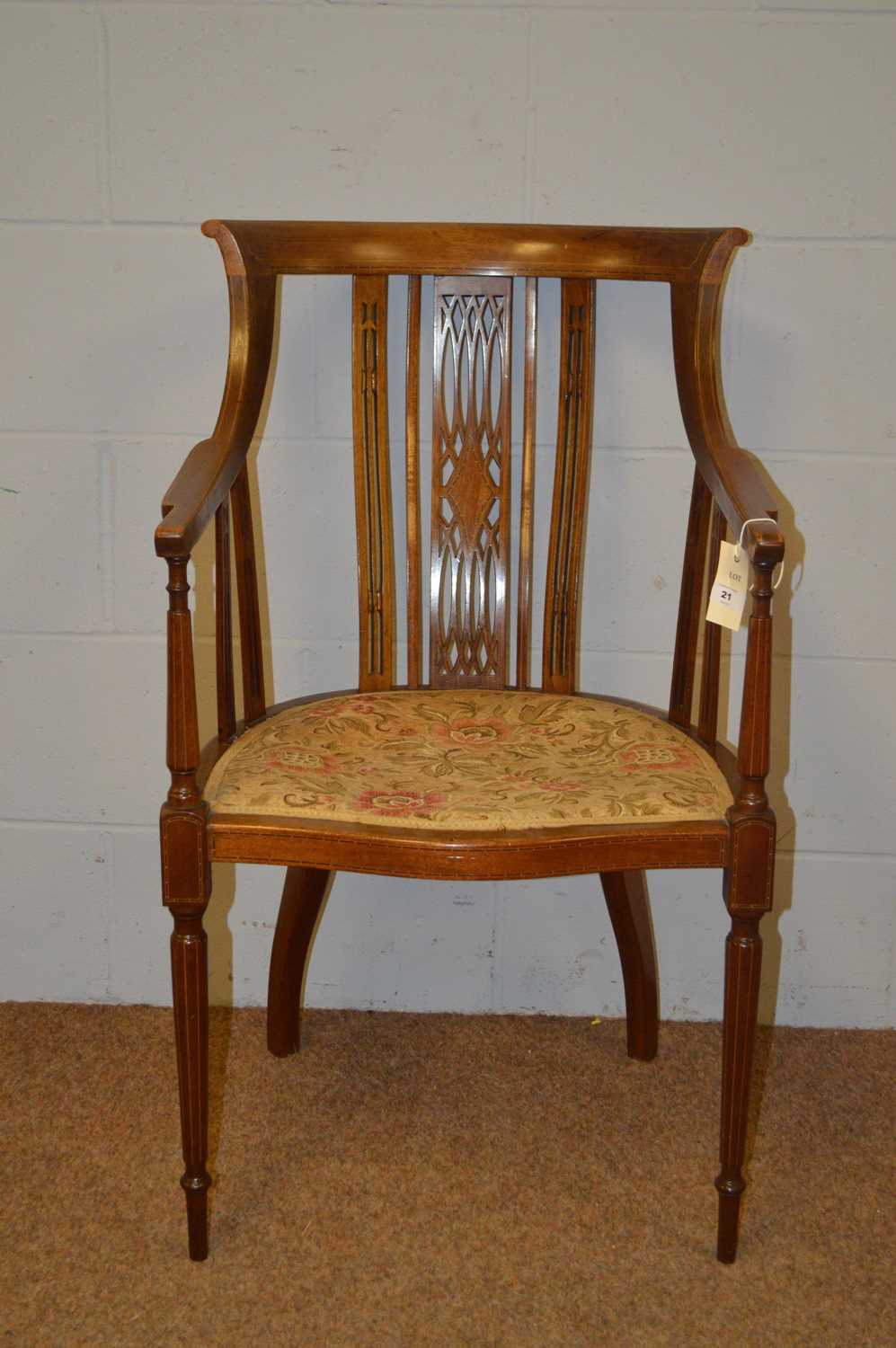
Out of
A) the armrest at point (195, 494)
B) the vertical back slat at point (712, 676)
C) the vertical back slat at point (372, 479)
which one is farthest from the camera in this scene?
the vertical back slat at point (372, 479)

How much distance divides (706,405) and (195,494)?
0.56 meters

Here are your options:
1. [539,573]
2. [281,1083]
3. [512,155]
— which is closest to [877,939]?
[539,573]

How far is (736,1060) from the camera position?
130cm

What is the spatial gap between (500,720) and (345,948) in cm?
53

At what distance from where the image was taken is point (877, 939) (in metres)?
1.83

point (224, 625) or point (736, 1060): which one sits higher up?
point (224, 625)

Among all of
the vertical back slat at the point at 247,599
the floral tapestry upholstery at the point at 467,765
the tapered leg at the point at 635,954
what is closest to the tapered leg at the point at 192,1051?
the floral tapestry upholstery at the point at 467,765

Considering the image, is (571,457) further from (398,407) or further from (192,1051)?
(192,1051)

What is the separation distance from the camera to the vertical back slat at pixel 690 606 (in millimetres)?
1479

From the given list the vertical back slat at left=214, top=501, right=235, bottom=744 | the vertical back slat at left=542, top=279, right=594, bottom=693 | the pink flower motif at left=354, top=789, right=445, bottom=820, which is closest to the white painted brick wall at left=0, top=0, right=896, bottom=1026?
the vertical back slat at left=542, top=279, right=594, bottom=693

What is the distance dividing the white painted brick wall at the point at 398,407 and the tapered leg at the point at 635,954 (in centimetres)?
14

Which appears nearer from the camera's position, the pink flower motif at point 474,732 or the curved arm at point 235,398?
the curved arm at point 235,398

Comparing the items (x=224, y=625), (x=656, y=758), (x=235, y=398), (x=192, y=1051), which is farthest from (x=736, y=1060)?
(x=235, y=398)

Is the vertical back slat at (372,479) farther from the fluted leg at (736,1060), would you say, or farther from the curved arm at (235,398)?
the fluted leg at (736,1060)
